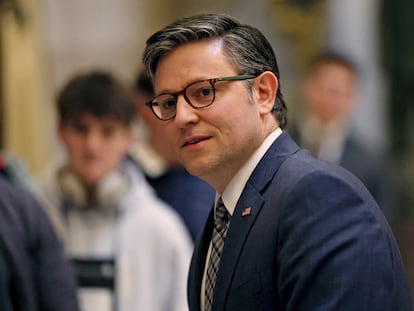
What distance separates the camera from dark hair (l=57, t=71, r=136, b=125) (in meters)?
3.00

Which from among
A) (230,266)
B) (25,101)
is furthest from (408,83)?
(230,266)

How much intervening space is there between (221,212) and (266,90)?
27 cm

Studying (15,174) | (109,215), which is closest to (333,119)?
(109,215)

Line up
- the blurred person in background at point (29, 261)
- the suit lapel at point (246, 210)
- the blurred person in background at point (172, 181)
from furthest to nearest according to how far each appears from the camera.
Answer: the blurred person in background at point (172, 181) < the blurred person in background at point (29, 261) < the suit lapel at point (246, 210)

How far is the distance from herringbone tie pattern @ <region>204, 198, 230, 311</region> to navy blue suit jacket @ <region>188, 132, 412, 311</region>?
0.24 feet

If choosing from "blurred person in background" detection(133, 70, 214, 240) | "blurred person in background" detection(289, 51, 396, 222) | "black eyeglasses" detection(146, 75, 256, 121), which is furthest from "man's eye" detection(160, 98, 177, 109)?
"blurred person in background" detection(289, 51, 396, 222)

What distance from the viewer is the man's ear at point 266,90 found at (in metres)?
1.64

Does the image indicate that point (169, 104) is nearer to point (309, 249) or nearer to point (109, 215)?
point (309, 249)

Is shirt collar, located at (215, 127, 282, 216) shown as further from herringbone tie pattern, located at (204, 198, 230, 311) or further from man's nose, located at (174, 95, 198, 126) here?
man's nose, located at (174, 95, 198, 126)

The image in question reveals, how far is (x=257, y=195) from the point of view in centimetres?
162

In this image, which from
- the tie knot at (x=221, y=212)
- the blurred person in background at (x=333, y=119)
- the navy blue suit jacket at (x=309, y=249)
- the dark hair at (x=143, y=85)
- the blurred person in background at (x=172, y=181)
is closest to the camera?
the navy blue suit jacket at (x=309, y=249)

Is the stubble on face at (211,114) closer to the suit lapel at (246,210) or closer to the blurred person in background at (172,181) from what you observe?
the suit lapel at (246,210)

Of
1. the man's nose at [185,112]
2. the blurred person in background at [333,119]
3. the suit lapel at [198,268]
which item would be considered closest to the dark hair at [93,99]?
the blurred person in background at [333,119]

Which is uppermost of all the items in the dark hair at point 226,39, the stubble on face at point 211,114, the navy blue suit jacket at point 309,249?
the dark hair at point 226,39
